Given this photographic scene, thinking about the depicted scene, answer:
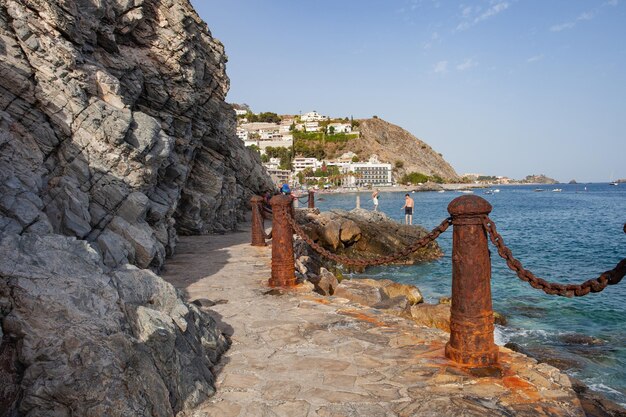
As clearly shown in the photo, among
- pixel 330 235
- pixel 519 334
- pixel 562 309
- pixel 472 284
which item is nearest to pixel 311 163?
pixel 330 235

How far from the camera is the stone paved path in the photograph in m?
3.52

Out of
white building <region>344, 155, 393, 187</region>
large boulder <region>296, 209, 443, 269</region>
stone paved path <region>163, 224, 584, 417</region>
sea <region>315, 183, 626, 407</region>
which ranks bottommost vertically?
sea <region>315, 183, 626, 407</region>

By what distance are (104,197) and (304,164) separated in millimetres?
138258

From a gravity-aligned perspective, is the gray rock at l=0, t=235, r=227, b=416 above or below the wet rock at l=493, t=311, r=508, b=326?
above

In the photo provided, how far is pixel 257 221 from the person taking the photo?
39.8ft

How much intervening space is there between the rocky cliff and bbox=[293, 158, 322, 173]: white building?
124m

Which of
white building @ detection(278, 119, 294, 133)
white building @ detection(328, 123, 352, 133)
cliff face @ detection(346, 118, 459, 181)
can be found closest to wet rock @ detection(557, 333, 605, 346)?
cliff face @ detection(346, 118, 459, 181)

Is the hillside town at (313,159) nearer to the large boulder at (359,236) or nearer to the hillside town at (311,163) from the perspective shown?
the hillside town at (311,163)

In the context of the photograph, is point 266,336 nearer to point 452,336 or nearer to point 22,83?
point 452,336

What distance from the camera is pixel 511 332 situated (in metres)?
11.1

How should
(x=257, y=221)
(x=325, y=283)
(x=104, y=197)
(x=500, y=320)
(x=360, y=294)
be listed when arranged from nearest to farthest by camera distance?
(x=104, y=197)
(x=360, y=294)
(x=325, y=283)
(x=500, y=320)
(x=257, y=221)

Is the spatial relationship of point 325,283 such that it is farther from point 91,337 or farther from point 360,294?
point 91,337

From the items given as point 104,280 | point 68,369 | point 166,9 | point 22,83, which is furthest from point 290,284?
point 166,9

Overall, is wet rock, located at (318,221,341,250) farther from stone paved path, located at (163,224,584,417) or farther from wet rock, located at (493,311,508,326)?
stone paved path, located at (163,224,584,417)
